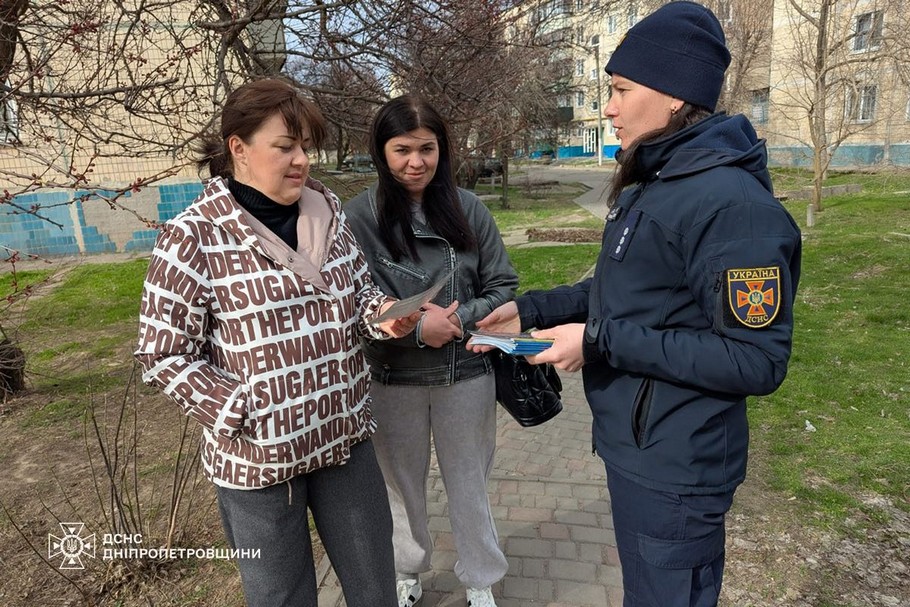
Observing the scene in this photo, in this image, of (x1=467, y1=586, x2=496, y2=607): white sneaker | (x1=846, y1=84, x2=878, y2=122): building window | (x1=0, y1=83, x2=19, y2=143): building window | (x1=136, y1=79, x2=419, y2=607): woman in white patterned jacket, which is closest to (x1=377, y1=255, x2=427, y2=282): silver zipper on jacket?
(x1=136, y1=79, x2=419, y2=607): woman in white patterned jacket

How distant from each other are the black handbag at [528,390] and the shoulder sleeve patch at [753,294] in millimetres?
1040

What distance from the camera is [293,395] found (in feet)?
5.75

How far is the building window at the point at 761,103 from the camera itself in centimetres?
1895

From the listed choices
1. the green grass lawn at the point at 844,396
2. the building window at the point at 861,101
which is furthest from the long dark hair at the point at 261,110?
the building window at the point at 861,101

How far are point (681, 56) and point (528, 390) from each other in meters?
1.33

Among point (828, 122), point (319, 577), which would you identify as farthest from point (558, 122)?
point (319, 577)

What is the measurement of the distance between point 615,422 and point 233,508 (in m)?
1.17

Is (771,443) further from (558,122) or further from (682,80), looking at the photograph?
(558,122)

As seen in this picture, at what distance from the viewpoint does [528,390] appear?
94.1 inches

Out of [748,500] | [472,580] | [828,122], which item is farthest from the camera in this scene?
[828,122]

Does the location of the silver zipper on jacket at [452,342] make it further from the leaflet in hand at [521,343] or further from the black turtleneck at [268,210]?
the black turtleneck at [268,210]

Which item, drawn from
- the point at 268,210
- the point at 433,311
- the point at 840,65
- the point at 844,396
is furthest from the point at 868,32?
the point at 268,210

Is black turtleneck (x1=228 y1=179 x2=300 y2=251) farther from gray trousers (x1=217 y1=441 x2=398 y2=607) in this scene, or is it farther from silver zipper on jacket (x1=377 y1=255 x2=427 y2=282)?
gray trousers (x1=217 y1=441 x2=398 y2=607)

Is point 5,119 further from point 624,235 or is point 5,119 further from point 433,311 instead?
point 624,235
